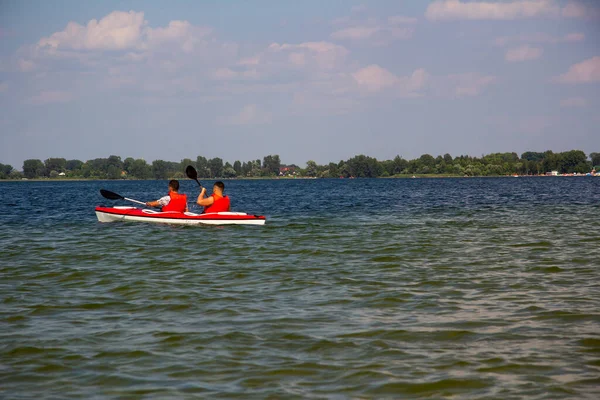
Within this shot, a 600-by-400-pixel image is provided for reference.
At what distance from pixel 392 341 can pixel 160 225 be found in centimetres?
1739

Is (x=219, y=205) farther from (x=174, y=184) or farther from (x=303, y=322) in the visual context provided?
(x=303, y=322)

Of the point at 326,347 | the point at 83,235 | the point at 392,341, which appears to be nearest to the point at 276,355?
the point at 326,347

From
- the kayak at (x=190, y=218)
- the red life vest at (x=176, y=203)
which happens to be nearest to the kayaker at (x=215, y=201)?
the kayak at (x=190, y=218)

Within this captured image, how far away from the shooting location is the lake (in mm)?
6191

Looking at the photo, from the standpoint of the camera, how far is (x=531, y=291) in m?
10.4

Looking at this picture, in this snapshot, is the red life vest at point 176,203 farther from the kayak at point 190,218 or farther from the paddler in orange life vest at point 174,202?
the kayak at point 190,218

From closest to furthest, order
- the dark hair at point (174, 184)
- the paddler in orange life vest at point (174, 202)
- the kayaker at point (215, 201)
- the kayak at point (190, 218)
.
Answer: the dark hair at point (174, 184) < the kayaker at point (215, 201) < the kayak at point (190, 218) < the paddler in orange life vest at point (174, 202)

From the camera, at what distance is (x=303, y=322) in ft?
27.7

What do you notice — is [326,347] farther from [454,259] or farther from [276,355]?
[454,259]

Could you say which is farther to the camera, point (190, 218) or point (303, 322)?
point (190, 218)

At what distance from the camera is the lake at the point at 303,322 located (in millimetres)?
6191

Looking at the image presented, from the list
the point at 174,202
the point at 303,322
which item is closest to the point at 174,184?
the point at 174,202

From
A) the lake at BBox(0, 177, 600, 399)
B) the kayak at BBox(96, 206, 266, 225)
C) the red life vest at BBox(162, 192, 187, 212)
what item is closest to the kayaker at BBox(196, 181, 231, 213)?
the kayak at BBox(96, 206, 266, 225)

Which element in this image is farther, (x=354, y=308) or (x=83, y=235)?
(x=83, y=235)
